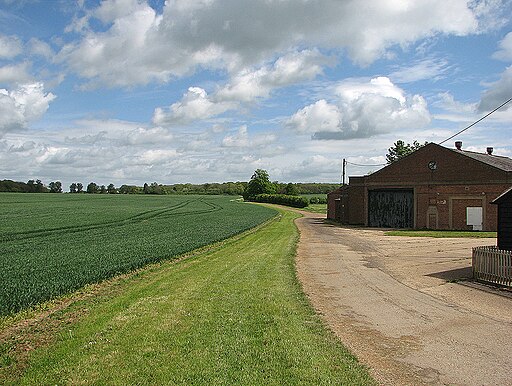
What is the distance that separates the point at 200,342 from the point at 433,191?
40126mm

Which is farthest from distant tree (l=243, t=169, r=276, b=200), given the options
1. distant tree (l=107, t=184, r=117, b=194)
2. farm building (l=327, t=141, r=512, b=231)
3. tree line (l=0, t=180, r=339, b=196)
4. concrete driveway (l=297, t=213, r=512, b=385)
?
concrete driveway (l=297, t=213, r=512, b=385)

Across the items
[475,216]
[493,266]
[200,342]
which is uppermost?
[475,216]

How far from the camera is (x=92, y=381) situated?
7246 mm

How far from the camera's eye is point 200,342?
9.02m

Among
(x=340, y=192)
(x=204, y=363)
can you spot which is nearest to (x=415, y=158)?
(x=340, y=192)

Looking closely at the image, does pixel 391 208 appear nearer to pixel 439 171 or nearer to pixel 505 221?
pixel 439 171

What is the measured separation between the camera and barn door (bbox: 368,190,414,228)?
47.5 metres

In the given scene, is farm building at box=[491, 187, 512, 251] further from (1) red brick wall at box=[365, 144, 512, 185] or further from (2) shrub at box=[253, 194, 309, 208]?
(2) shrub at box=[253, 194, 309, 208]

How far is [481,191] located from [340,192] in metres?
18.2

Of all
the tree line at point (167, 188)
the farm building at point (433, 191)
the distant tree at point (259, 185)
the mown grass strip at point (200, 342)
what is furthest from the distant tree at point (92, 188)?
the mown grass strip at point (200, 342)

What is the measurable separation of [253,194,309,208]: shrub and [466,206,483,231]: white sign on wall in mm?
57461

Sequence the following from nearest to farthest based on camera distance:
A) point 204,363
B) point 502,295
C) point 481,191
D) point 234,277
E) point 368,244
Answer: point 204,363
point 502,295
point 234,277
point 368,244
point 481,191

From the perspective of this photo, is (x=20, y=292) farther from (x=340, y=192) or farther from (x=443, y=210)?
(x=340, y=192)

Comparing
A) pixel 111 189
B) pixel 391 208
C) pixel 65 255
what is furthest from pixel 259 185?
pixel 65 255
